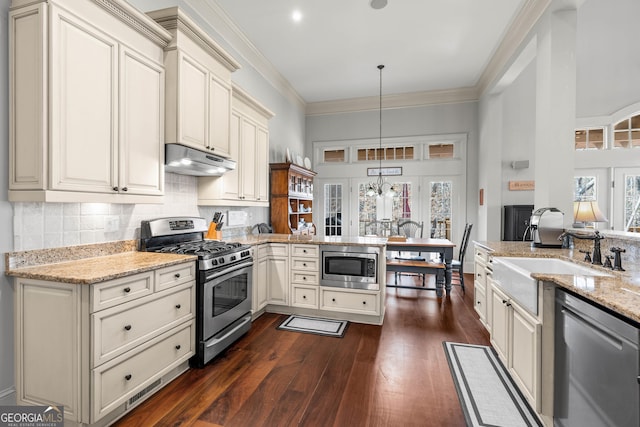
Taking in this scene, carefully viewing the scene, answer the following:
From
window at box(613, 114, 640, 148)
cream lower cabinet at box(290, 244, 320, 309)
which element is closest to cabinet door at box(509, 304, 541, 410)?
cream lower cabinet at box(290, 244, 320, 309)

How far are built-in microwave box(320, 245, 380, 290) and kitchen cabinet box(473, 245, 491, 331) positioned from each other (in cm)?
101

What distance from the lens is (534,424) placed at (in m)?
1.77

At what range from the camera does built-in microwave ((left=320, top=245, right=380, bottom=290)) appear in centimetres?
328

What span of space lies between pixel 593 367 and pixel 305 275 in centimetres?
259

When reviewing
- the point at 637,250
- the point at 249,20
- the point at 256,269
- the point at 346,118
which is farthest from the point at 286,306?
the point at 346,118

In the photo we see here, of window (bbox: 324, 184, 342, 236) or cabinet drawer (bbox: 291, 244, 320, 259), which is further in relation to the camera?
window (bbox: 324, 184, 342, 236)

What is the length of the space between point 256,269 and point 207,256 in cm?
102

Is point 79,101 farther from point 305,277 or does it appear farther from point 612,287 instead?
point 612,287

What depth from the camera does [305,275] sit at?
11.5 ft

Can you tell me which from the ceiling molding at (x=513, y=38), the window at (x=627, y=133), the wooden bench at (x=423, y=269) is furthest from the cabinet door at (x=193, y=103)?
the window at (x=627, y=133)

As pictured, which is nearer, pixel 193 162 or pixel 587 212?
pixel 193 162

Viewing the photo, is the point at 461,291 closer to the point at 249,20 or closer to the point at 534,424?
the point at 534,424

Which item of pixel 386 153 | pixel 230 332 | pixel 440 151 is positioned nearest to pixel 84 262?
pixel 230 332

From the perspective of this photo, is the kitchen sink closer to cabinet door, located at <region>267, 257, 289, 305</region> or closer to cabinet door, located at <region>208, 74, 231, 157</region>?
cabinet door, located at <region>267, 257, 289, 305</region>
